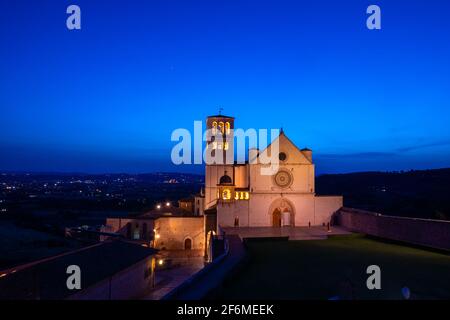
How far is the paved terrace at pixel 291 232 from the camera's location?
70.3 feet

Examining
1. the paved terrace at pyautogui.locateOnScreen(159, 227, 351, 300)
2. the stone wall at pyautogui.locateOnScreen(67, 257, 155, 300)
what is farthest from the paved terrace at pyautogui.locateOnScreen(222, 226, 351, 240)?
the stone wall at pyautogui.locateOnScreen(67, 257, 155, 300)

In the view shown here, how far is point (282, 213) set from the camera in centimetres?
2728

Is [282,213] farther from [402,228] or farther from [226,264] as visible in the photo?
[226,264]

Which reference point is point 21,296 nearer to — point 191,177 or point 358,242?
point 358,242

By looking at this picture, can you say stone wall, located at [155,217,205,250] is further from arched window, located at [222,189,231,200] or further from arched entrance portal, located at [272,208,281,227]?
arched entrance portal, located at [272,208,281,227]

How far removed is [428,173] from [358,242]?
70.2 m

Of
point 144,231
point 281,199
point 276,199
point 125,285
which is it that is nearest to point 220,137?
point 276,199

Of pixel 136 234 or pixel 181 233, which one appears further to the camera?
pixel 136 234

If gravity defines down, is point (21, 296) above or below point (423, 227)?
below

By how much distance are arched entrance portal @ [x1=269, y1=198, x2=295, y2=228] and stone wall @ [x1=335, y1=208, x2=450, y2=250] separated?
383cm

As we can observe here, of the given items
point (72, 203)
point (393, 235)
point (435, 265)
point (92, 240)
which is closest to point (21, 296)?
point (435, 265)

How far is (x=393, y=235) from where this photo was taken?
20.1 m

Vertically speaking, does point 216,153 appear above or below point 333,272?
above

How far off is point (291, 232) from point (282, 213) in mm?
3747
